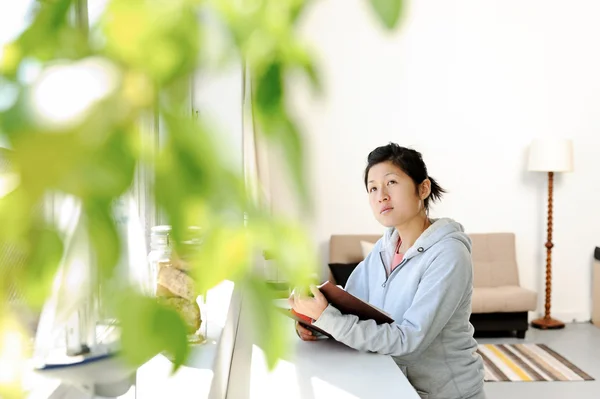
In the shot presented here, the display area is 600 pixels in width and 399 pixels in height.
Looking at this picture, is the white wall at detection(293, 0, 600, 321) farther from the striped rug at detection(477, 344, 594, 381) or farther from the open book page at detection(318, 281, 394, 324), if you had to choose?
the open book page at detection(318, 281, 394, 324)

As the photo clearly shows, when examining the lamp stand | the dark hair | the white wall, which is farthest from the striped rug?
the dark hair

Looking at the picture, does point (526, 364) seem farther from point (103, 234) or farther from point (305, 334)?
point (103, 234)

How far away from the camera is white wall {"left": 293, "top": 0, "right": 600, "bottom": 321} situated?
563 cm

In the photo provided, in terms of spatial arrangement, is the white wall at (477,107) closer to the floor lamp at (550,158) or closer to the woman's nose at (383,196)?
the floor lamp at (550,158)

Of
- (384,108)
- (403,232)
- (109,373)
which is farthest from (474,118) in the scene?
(109,373)

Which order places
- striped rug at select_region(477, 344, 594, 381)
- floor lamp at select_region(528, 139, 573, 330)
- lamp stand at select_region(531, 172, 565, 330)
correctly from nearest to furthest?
striped rug at select_region(477, 344, 594, 381) → floor lamp at select_region(528, 139, 573, 330) → lamp stand at select_region(531, 172, 565, 330)

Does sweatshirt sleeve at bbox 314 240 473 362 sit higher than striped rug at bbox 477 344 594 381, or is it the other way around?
sweatshirt sleeve at bbox 314 240 473 362

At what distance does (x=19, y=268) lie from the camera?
246 millimetres

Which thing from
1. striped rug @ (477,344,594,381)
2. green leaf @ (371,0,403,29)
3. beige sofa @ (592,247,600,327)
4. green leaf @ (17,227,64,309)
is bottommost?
striped rug @ (477,344,594,381)

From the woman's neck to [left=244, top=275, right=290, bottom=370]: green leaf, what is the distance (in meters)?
2.04

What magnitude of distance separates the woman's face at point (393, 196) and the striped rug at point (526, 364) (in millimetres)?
2329

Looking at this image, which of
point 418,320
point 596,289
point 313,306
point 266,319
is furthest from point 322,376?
point 596,289

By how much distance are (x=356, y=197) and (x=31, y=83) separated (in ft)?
17.9

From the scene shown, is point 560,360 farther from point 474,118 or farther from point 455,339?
point 455,339
